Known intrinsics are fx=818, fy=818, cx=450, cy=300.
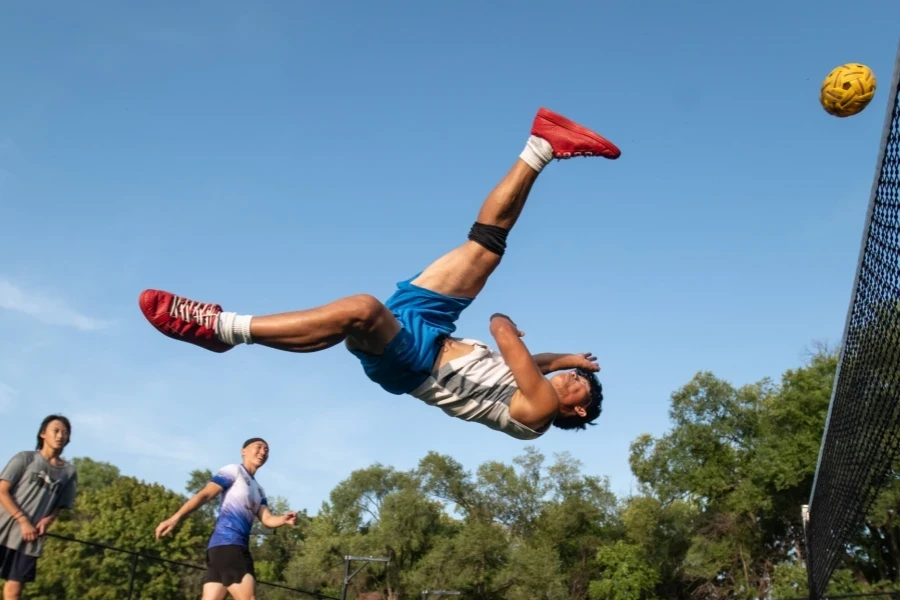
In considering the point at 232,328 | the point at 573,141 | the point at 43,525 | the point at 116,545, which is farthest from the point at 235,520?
the point at 116,545

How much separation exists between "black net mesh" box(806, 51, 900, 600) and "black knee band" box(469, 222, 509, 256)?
2097 mm

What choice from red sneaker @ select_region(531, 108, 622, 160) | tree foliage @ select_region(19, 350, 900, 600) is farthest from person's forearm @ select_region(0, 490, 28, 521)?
tree foliage @ select_region(19, 350, 900, 600)

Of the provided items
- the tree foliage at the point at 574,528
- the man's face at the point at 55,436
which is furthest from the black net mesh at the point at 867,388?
the tree foliage at the point at 574,528

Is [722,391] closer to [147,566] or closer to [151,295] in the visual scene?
[147,566]

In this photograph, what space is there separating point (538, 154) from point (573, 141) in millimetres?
222

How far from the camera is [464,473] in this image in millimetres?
45219

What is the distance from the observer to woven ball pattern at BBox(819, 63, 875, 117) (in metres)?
5.08

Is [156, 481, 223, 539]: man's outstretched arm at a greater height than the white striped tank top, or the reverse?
the white striped tank top

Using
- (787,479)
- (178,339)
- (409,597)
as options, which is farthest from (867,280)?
(409,597)

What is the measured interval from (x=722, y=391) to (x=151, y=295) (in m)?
36.0

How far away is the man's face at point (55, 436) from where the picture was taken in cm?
617

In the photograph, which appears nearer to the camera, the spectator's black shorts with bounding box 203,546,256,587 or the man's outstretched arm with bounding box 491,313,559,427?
the man's outstretched arm with bounding box 491,313,559,427

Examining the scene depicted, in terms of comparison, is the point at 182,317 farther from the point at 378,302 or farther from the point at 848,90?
the point at 848,90

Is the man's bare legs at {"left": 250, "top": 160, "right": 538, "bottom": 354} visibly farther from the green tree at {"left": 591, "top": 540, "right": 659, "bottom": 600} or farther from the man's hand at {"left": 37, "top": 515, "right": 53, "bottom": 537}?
the green tree at {"left": 591, "top": 540, "right": 659, "bottom": 600}
